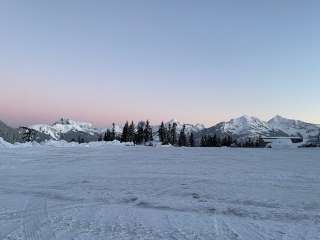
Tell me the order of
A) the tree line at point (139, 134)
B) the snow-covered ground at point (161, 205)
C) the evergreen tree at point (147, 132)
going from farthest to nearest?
1. the evergreen tree at point (147, 132)
2. the tree line at point (139, 134)
3. the snow-covered ground at point (161, 205)

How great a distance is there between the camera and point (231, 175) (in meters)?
16.2

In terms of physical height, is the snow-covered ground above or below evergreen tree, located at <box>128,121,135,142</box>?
below

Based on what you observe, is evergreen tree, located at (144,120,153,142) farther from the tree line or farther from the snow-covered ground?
the snow-covered ground

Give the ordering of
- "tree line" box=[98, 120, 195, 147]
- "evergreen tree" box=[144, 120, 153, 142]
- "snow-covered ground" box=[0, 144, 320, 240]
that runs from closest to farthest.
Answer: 1. "snow-covered ground" box=[0, 144, 320, 240]
2. "tree line" box=[98, 120, 195, 147]
3. "evergreen tree" box=[144, 120, 153, 142]

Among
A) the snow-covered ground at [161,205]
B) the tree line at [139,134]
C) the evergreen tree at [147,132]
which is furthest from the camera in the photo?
the evergreen tree at [147,132]

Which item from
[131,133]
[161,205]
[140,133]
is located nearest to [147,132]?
[140,133]

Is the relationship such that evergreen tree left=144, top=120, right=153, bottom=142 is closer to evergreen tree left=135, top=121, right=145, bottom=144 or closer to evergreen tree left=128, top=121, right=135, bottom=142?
evergreen tree left=135, top=121, right=145, bottom=144

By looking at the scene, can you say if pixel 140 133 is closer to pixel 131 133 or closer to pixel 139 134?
pixel 139 134

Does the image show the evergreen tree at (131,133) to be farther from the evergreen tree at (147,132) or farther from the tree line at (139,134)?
the evergreen tree at (147,132)

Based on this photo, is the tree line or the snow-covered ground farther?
the tree line

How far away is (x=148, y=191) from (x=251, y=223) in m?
4.66

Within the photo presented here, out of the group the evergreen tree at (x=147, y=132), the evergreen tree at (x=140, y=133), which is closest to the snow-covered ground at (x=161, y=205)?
the evergreen tree at (x=140, y=133)

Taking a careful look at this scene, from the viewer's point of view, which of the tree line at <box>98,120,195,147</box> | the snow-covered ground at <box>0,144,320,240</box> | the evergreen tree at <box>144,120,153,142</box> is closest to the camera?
the snow-covered ground at <box>0,144,320,240</box>

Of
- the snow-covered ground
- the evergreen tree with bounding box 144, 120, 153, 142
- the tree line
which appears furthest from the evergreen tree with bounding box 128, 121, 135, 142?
the snow-covered ground
